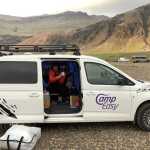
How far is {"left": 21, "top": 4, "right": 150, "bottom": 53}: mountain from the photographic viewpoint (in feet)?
367

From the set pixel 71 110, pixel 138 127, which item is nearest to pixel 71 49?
pixel 71 110

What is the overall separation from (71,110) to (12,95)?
1.38 metres

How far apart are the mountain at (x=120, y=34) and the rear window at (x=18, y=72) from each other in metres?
98.2

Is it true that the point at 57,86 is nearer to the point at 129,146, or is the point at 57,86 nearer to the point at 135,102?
the point at 135,102

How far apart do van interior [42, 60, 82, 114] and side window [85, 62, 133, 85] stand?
12.3 inches

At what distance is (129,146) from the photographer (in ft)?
29.0

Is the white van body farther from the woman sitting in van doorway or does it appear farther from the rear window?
the woman sitting in van doorway

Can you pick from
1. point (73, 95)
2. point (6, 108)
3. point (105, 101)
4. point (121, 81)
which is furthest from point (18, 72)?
point (121, 81)

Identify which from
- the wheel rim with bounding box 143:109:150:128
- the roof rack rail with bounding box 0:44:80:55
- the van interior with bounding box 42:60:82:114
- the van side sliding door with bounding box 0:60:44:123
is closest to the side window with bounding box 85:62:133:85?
the van interior with bounding box 42:60:82:114

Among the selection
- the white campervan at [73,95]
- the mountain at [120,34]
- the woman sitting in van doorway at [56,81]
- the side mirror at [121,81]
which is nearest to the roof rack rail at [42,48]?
the white campervan at [73,95]

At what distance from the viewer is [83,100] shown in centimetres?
994

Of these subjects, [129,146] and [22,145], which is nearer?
[22,145]

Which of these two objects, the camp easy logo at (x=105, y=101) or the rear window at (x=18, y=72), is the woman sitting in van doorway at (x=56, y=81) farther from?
the camp easy logo at (x=105, y=101)

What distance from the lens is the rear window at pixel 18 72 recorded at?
9805 millimetres
